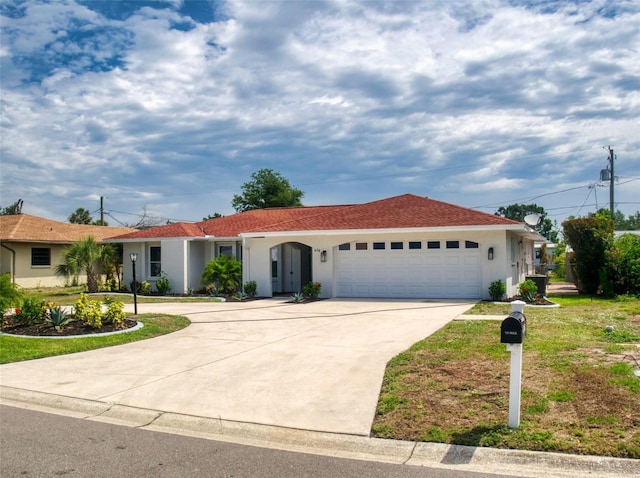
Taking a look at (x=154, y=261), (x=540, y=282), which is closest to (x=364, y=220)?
(x=540, y=282)

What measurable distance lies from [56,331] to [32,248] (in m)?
19.5

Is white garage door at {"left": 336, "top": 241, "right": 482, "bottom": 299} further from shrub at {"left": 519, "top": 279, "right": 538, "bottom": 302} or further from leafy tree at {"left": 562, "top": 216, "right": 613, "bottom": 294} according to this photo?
leafy tree at {"left": 562, "top": 216, "right": 613, "bottom": 294}

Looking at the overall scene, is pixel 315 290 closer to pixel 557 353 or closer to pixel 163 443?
→ pixel 557 353

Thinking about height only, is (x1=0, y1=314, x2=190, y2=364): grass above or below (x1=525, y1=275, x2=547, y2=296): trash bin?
below

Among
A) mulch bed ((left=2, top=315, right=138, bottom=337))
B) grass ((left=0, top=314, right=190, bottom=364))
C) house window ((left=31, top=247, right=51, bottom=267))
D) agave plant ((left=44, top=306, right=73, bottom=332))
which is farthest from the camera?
house window ((left=31, top=247, right=51, bottom=267))

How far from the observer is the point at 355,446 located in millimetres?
5715

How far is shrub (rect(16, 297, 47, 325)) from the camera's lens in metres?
13.6

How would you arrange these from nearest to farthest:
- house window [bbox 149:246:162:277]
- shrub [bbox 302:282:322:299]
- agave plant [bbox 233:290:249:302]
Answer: shrub [bbox 302:282:322:299] < agave plant [bbox 233:290:249:302] < house window [bbox 149:246:162:277]

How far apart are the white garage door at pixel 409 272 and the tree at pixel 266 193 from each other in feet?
96.5

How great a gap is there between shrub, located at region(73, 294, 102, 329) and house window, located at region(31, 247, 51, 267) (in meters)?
19.0

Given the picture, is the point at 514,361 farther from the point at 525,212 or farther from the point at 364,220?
the point at 525,212

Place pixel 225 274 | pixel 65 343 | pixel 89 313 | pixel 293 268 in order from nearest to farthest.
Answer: pixel 65 343
pixel 89 313
pixel 225 274
pixel 293 268

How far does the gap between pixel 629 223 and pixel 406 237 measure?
81126 mm

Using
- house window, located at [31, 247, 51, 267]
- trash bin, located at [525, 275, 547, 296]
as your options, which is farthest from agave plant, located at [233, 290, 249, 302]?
house window, located at [31, 247, 51, 267]
